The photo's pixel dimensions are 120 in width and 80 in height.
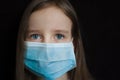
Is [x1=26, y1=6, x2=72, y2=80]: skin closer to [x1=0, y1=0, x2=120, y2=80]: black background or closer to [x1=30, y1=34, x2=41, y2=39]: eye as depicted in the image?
[x1=30, y1=34, x2=41, y2=39]: eye

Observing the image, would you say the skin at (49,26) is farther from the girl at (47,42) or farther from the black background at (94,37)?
the black background at (94,37)

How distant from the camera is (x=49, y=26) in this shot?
1436 millimetres

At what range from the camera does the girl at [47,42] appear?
4.69ft

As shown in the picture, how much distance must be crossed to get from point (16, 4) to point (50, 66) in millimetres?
473

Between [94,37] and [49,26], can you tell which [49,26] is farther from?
[94,37]

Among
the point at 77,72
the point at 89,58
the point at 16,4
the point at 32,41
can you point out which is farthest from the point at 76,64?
the point at 16,4

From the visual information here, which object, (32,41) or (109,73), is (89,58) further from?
(32,41)

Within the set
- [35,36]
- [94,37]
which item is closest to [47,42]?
[35,36]

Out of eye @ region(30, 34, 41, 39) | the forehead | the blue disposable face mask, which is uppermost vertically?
the forehead

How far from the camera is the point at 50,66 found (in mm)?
1422

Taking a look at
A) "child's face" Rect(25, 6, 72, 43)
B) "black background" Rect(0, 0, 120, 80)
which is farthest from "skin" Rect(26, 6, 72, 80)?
"black background" Rect(0, 0, 120, 80)

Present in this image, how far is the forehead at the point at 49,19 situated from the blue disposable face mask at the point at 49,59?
0.09 m

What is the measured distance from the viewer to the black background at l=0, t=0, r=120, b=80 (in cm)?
170

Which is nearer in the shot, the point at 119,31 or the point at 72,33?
the point at 72,33
